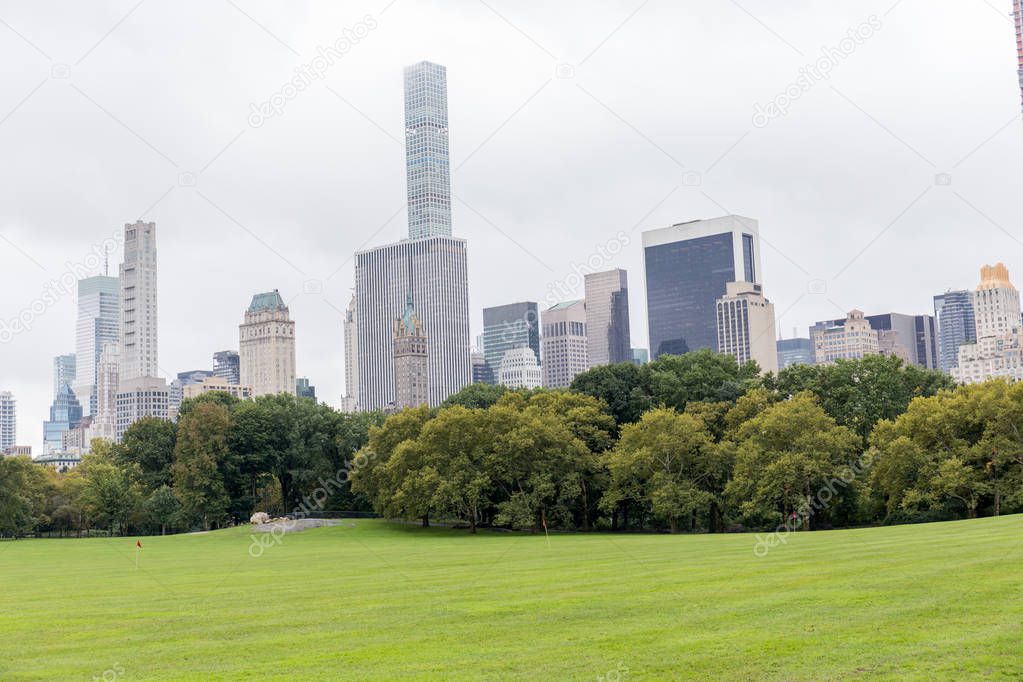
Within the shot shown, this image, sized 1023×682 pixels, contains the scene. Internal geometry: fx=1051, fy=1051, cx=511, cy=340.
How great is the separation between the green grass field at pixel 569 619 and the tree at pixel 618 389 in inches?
2193

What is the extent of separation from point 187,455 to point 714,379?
48.3 m

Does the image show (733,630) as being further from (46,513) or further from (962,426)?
(46,513)

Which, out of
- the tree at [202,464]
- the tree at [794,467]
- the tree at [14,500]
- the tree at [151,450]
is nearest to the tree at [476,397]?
the tree at [202,464]

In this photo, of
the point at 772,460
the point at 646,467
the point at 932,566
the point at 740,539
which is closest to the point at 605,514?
the point at 646,467

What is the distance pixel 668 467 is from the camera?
74062mm

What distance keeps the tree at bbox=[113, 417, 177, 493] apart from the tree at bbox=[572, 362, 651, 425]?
39647 mm

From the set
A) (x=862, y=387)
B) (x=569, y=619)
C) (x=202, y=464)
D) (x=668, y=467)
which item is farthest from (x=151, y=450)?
(x=569, y=619)

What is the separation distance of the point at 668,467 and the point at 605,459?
631 cm

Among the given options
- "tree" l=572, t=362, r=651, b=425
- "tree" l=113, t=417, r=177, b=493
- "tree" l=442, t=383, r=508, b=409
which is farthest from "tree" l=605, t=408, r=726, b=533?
"tree" l=113, t=417, r=177, b=493

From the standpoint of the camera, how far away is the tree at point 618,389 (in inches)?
3723

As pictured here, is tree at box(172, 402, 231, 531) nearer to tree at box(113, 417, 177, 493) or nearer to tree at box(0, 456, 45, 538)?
tree at box(113, 417, 177, 493)

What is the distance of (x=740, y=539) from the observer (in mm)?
48094

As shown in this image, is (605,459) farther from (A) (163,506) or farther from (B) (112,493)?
(B) (112,493)

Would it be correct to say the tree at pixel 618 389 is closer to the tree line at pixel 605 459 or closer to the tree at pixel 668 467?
the tree line at pixel 605 459
